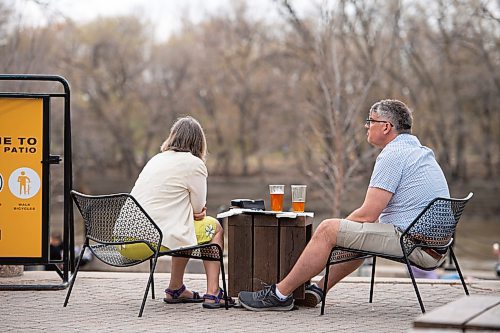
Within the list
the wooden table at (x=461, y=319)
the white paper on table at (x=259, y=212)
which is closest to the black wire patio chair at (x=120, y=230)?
the white paper on table at (x=259, y=212)

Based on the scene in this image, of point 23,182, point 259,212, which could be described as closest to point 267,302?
point 259,212

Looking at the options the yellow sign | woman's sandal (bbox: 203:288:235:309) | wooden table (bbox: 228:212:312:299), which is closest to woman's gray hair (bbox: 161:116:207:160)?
wooden table (bbox: 228:212:312:299)

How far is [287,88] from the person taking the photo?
39.0 metres

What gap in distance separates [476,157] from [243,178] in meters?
9.49

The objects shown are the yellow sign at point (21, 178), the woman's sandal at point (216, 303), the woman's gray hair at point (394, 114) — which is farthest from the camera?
the yellow sign at point (21, 178)

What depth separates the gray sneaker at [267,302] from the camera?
6320 mm

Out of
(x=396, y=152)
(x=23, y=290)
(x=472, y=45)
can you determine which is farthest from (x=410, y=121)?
(x=472, y=45)

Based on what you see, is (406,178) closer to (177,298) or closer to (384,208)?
(384,208)

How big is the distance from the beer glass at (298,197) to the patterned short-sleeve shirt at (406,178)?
0.57m

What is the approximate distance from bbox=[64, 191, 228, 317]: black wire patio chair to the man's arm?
931 mm

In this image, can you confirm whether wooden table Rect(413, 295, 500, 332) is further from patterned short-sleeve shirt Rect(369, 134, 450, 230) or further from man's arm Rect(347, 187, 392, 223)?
patterned short-sleeve shirt Rect(369, 134, 450, 230)

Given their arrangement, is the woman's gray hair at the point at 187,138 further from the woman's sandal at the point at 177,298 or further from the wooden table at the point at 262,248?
the woman's sandal at the point at 177,298

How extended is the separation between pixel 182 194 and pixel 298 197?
0.78m

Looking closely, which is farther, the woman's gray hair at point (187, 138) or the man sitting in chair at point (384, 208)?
the woman's gray hair at point (187, 138)
